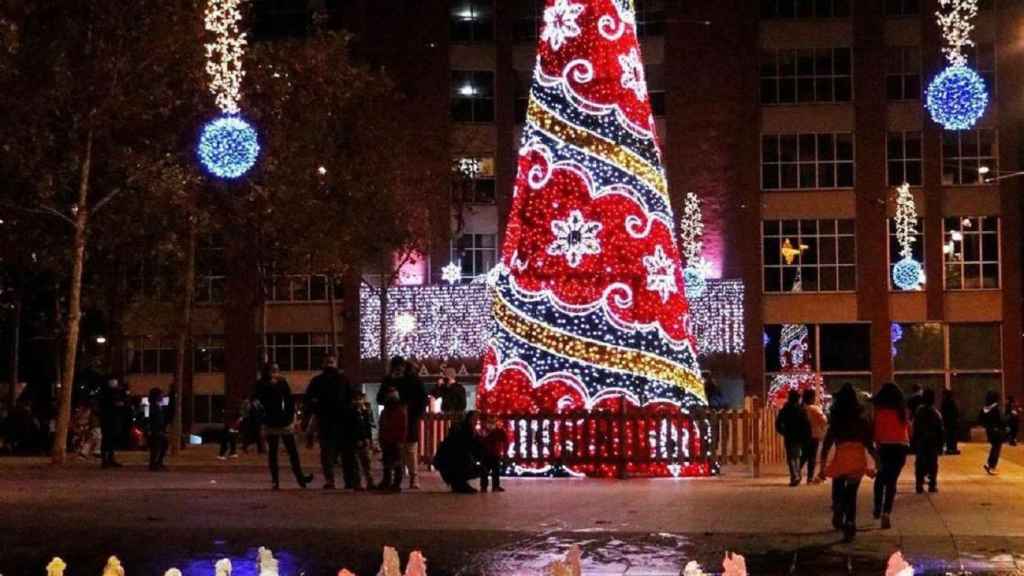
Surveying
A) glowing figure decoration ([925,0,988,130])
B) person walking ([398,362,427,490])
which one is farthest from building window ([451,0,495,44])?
glowing figure decoration ([925,0,988,130])

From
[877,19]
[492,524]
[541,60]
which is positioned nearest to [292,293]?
[877,19]

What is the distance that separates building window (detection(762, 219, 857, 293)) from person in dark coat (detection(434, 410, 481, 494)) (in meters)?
34.7

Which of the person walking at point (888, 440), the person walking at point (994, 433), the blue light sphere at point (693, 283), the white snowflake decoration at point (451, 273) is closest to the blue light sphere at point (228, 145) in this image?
the person walking at point (888, 440)

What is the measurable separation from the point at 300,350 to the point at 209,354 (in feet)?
12.5

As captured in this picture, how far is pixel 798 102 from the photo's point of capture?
2144 inches

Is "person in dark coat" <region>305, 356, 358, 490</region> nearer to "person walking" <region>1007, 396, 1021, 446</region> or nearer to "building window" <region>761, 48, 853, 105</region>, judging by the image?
"person walking" <region>1007, 396, 1021, 446</region>

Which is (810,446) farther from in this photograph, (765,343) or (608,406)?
(765,343)

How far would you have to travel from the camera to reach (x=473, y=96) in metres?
56.7

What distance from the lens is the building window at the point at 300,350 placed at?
58.9 meters

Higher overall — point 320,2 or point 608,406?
point 320,2

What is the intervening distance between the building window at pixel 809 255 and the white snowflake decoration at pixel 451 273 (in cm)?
1094

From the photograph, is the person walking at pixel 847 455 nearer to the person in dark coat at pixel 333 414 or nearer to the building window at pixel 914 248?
the person in dark coat at pixel 333 414

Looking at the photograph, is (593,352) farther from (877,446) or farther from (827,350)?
(827,350)

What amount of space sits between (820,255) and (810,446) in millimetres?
32237
